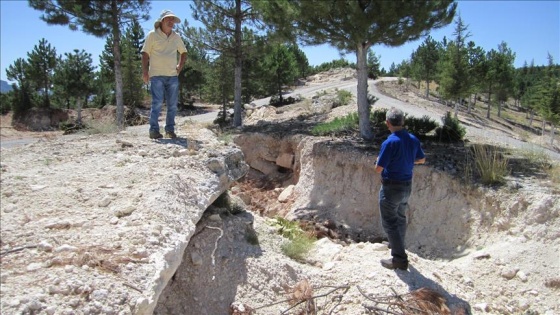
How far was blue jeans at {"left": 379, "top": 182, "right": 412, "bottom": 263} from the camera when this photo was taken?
4352mm

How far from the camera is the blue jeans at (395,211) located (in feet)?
14.3

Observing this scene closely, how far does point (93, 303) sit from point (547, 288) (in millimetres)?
5128

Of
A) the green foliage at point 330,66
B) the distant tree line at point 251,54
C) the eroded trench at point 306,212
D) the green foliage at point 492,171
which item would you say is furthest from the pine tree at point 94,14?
the green foliage at point 330,66

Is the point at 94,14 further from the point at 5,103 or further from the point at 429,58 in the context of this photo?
the point at 429,58

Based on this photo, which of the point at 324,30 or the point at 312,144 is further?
the point at 312,144

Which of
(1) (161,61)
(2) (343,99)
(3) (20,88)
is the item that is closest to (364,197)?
(1) (161,61)

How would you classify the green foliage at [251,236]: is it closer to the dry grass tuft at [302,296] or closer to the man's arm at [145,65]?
the dry grass tuft at [302,296]

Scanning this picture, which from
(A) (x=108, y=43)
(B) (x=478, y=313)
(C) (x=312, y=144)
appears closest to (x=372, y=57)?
(A) (x=108, y=43)

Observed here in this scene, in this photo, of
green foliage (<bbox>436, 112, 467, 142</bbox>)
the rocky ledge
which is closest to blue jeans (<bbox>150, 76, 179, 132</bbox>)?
the rocky ledge

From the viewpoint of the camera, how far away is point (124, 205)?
12.1 ft

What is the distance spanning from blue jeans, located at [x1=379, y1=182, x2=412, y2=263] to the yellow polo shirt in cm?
370

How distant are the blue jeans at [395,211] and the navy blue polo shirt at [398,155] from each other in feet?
0.40

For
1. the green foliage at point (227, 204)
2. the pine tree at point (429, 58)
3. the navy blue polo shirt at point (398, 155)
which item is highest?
the pine tree at point (429, 58)

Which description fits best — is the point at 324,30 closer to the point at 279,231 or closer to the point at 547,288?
the point at 279,231
